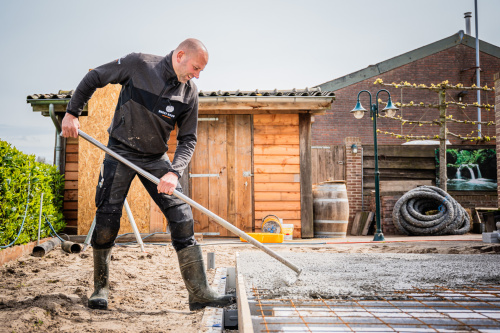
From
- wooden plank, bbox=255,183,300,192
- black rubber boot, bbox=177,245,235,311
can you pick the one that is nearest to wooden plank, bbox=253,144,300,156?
wooden plank, bbox=255,183,300,192

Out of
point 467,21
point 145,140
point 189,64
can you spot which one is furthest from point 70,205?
point 467,21

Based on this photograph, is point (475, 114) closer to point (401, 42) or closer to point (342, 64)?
point (401, 42)

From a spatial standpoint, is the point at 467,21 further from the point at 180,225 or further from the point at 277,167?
the point at 180,225

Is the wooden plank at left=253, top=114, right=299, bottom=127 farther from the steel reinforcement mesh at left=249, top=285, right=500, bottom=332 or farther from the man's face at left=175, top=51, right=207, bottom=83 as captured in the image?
the steel reinforcement mesh at left=249, top=285, right=500, bottom=332

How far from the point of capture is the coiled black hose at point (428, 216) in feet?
26.8

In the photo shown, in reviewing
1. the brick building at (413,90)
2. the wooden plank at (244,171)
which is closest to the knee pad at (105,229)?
the wooden plank at (244,171)

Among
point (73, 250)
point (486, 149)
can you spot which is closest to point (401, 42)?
point (486, 149)

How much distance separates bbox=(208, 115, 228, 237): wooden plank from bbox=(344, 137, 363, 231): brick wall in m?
3.70

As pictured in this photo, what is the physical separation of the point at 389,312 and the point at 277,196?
214 inches

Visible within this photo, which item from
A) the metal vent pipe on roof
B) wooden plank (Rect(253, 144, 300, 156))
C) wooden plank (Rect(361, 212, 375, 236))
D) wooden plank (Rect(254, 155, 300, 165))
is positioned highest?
the metal vent pipe on roof

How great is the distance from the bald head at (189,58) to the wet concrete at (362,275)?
1465 mm

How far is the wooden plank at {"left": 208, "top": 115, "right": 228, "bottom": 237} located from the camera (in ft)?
24.5

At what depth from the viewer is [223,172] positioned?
751 centimetres

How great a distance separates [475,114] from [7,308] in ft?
52.6
